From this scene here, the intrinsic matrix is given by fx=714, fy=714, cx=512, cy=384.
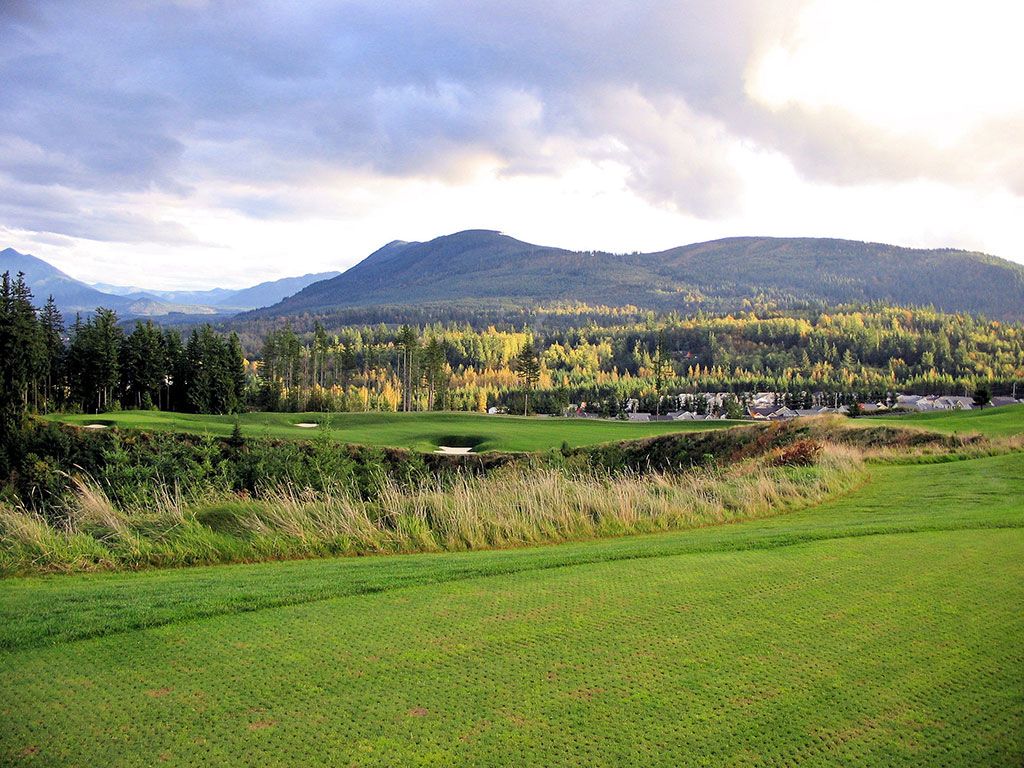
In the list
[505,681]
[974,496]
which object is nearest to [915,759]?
[505,681]

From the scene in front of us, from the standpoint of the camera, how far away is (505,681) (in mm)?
4574

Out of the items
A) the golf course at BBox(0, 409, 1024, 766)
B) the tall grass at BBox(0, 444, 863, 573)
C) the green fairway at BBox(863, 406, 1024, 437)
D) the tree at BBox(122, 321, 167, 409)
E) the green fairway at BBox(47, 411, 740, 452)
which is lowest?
the green fairway at BBox(47, 411, 740, 452)

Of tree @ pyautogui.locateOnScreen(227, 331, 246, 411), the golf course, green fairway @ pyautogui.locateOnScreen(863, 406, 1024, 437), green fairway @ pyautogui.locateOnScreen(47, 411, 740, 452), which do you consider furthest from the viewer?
tree @ pyautogui.locateOnScreen(227, 331, 246, 411)

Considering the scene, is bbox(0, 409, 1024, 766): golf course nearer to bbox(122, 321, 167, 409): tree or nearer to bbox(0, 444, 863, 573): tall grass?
bbox(0, 444, 863, 573): tall grass

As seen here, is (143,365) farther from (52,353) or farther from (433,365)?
(433,365)

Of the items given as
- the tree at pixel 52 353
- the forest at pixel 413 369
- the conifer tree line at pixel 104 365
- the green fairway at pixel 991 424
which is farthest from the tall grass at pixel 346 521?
the tree at pixel 52 353

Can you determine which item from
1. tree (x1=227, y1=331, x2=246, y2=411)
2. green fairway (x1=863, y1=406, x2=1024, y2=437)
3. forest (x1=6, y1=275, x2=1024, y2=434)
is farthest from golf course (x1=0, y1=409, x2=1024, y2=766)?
tree (x1=227, y1=331, x2=246, y2=411)

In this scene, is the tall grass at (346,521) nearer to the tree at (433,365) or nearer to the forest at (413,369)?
the forest at (413,369)

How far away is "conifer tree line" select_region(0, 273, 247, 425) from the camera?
58719mm

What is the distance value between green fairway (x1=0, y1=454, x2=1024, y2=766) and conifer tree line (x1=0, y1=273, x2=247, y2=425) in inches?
2372

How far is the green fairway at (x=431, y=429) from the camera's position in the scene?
45438 millimetres

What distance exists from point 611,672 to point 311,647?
2.19 metres

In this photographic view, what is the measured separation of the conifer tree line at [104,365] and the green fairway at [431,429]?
6144 millimetres

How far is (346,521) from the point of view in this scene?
11.0m
